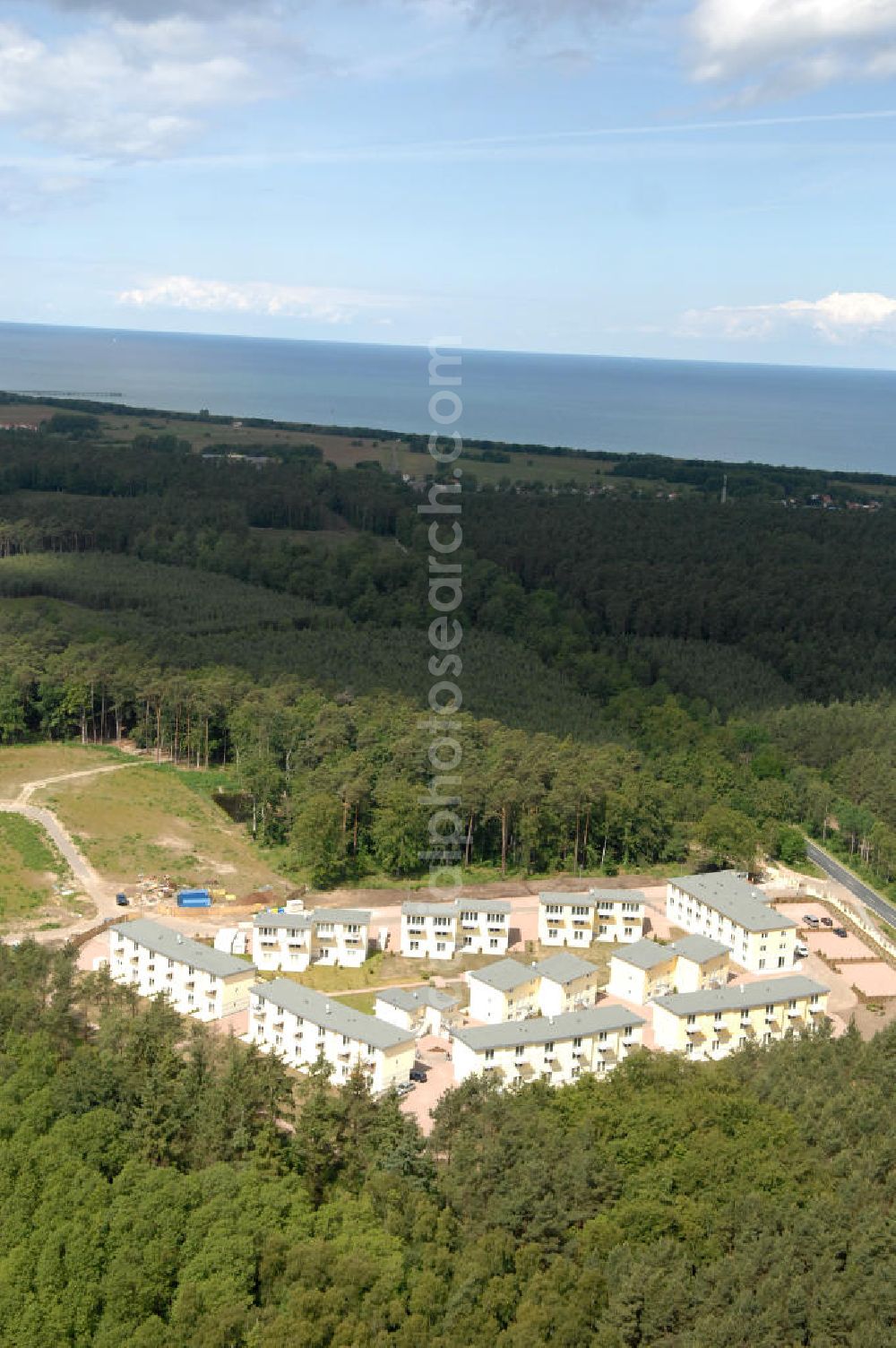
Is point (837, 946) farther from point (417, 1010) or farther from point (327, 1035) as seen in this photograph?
point (327, 1035)

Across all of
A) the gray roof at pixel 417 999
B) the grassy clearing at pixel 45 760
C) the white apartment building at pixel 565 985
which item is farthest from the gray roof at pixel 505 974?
the grassy clearing at pixel 45 760

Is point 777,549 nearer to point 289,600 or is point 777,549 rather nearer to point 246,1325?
point 289,600

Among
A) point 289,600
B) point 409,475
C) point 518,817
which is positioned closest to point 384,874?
point 518,817

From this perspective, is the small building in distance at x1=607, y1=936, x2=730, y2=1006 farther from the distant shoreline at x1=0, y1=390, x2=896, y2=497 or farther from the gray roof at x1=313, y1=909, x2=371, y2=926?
the distant shoreline at x1=0, y1=390, x2=896, y2=497

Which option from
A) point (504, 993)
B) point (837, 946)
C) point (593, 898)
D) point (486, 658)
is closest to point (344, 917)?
point (504, 993)

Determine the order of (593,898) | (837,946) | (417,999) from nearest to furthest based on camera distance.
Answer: (417,999), (593,898), (837,946)
